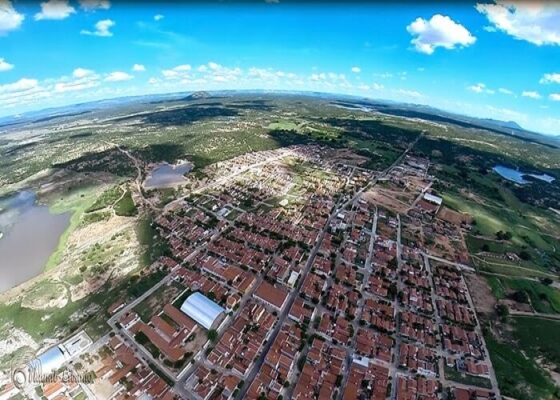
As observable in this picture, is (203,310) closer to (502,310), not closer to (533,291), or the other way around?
(502,310)

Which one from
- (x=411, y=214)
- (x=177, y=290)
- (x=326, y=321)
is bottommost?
(x=177, y=290)

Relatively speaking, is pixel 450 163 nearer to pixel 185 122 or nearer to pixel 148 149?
pixel 148 149

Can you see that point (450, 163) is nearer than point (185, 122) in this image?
Yes

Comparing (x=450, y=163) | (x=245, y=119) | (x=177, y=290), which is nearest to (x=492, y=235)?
(x=450, y=163)

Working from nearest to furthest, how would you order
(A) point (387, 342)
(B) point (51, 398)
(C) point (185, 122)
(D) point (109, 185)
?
(B) point (51, 398) < (A) point (387, 342) < (D) point (109, 185) < (C) point (185, 122)

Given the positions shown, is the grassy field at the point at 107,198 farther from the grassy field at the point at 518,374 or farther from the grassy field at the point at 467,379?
the grassy field at the point at 518,374

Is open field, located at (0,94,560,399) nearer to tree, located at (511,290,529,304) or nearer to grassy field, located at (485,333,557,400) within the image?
grassy field, located at (485,333,557,400)

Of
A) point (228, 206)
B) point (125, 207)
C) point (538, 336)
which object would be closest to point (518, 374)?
point (538, 336)
